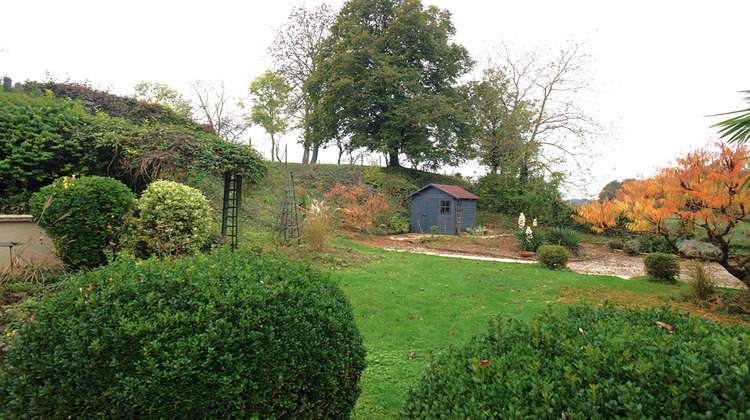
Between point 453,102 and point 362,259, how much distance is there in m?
15.2

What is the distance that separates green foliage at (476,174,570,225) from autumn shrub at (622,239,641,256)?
4528 mm

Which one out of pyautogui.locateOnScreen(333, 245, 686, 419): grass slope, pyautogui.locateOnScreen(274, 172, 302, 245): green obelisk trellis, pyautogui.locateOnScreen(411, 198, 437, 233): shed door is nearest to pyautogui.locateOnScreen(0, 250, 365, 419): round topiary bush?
pyautogui.locateOnScreen(333, 245, 686, 419): grass slope

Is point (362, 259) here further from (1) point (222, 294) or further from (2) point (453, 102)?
(2) point (453, 102)

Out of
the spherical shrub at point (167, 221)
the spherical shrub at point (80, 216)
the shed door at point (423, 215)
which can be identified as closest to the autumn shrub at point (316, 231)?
the spherical shrub at point (167, 221)

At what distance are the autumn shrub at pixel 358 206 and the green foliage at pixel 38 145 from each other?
28.3 feet

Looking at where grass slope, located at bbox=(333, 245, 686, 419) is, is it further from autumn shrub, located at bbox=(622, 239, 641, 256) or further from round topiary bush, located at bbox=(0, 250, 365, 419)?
autumn shrub, located at bbox=(622, 239, 641, 256)

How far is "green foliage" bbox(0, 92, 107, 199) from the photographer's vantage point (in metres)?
6.14

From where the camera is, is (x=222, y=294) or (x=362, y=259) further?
(x=362, y=259)

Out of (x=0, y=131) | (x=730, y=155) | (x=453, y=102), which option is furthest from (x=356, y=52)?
(x=730, y=155)

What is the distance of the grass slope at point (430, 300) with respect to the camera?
367 centimetres

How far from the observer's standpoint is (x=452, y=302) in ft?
20.0

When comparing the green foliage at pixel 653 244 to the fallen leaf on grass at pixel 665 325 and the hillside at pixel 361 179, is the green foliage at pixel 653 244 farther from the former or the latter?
the fallen leaf on grass at pixel 665 325

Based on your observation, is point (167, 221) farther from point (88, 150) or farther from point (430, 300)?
point (430, 300)

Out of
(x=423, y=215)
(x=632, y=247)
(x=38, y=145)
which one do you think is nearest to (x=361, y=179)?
(x=423, y=215)
